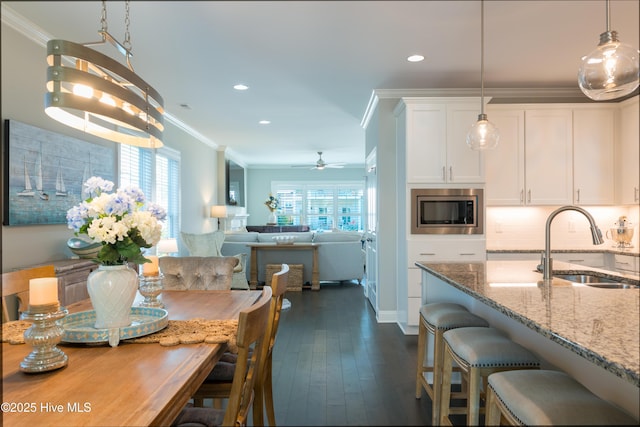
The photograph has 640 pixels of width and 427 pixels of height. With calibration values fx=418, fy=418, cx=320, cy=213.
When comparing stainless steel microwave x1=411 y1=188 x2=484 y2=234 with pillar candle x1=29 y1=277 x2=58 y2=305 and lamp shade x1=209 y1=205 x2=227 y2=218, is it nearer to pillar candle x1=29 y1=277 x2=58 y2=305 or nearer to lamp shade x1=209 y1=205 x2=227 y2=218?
pillar candle x1=29 y1=277 x2=58 y2=305

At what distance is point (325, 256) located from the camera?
244 inches

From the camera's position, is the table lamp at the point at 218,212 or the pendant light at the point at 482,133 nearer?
the pendant light at the point at 482,133

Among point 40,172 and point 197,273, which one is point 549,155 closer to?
point 197,273

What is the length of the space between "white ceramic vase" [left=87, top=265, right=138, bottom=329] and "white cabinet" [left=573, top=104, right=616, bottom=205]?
13.1 ft

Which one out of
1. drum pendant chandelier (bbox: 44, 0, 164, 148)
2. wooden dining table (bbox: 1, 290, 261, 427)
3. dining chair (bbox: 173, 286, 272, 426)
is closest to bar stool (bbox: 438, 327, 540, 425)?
dining chair (bbox: 173, 286, 272, 426)

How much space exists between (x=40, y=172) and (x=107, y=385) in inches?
90.5

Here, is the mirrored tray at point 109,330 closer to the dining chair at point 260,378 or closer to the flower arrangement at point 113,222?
the flower arrangement at point 113,222

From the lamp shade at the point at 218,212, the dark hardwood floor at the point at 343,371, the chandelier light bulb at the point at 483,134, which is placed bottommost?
the dark hardwood floor at the point at 343,371

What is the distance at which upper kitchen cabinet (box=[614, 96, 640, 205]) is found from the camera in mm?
3736

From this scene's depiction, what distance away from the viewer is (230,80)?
3.73 meters

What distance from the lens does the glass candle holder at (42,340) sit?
111 centimetres

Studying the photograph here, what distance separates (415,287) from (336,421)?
184 cm

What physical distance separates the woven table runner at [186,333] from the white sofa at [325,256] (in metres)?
4.52

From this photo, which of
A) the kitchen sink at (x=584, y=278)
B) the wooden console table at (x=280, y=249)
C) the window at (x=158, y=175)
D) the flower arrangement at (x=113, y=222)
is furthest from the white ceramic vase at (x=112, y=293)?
the wooden console table at (x=280, y=249)
